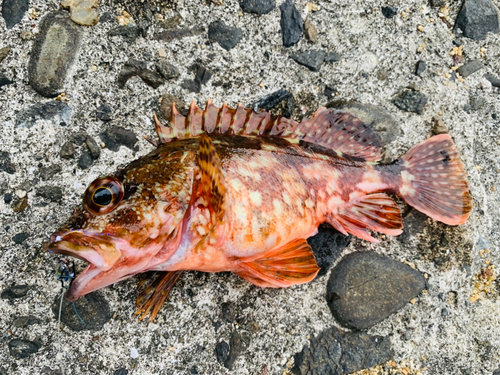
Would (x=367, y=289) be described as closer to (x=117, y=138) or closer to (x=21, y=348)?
(x=117, y=138)

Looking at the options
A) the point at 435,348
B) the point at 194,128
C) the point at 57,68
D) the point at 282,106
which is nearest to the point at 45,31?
the point at 57,68

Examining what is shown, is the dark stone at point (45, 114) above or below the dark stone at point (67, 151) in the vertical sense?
above

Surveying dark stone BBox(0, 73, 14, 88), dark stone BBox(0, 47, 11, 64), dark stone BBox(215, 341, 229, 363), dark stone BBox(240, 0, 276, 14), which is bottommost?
dark stone BBox(215, 341, 229, 363)

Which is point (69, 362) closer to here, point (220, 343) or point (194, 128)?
point (220, 343)

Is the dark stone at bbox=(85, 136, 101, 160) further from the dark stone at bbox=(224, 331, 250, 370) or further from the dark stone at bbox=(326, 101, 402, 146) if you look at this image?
the dark stone at bbox=(326, 101, 402, 146)

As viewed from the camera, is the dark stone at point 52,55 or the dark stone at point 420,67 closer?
the dark stone at point 52,55

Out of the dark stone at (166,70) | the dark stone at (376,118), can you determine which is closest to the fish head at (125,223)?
the dark stone at (166,70)

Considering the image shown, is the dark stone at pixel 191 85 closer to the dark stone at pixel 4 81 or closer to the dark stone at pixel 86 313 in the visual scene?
the dark stone at pixel 4 81

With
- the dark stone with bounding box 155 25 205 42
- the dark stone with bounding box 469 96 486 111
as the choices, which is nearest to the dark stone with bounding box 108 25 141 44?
the dark stone with bounding box 155 25 205 42
